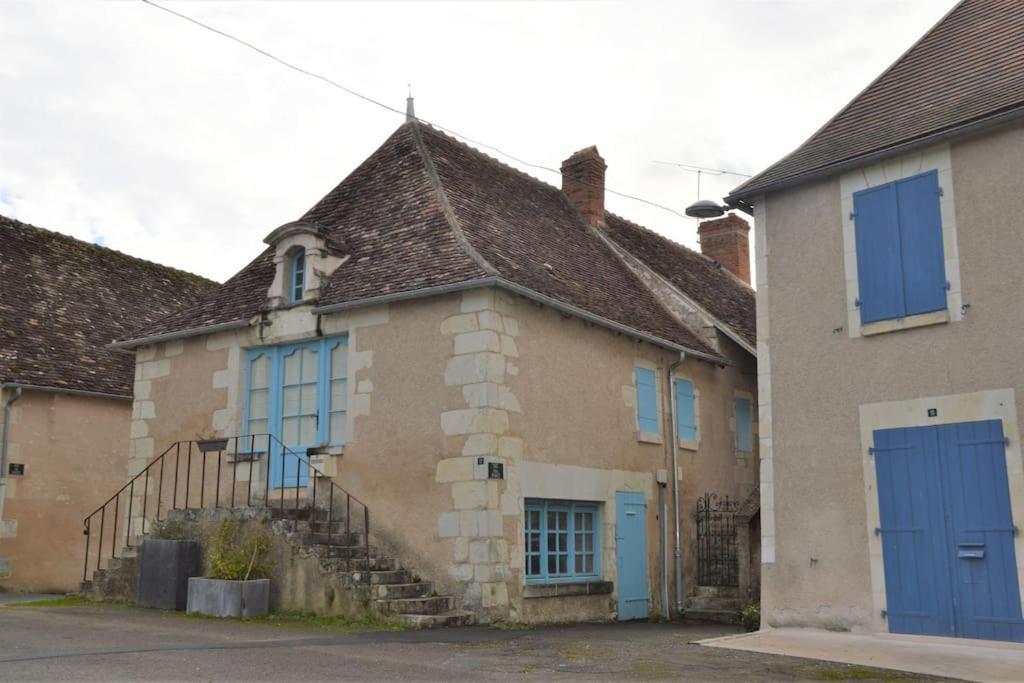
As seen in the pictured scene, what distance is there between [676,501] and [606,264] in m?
3.96

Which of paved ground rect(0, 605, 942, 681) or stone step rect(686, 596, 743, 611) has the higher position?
stone step rect(686, 596, 743, 611)

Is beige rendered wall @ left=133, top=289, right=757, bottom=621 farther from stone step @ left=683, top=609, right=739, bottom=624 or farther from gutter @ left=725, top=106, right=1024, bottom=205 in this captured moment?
gutter @ left=725, top=106, right=1024, bottom=205

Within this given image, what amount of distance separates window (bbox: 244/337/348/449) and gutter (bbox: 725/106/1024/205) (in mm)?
5248

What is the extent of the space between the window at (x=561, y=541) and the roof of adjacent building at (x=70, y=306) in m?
8.91

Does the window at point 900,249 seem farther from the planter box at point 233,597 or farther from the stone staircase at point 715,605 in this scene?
the planter box at point 233,597

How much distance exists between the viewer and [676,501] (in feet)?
47.8

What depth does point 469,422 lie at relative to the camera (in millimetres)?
11516

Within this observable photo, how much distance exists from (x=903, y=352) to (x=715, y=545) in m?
5.96

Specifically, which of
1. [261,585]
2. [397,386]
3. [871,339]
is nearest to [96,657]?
[261,585]

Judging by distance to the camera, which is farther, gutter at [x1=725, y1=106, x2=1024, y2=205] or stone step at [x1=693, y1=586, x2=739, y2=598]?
stone step at [x1=693, y1=586, x2=739, y2=598]

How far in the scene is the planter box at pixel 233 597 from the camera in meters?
11.2

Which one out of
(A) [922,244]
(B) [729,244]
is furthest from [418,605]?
(B) [729,244]

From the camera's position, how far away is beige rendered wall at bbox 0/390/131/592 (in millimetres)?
16359

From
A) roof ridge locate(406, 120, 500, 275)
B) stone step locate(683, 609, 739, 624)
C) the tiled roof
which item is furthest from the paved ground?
the tiled roof
